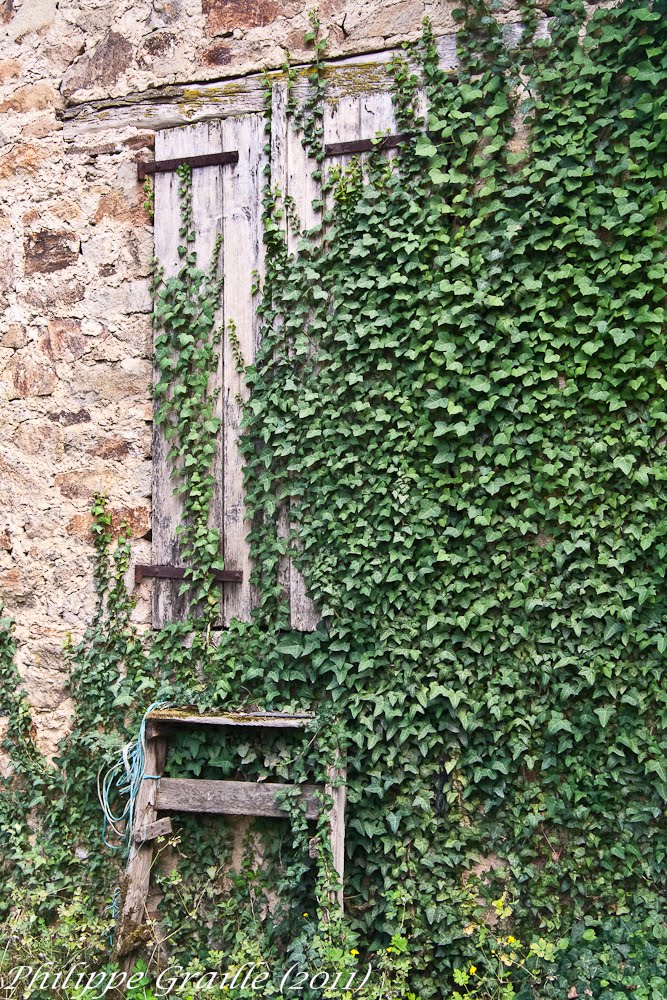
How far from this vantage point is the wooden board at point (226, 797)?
9.77ft

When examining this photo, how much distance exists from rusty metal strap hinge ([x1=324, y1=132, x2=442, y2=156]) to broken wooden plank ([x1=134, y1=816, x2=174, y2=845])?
3020 mm

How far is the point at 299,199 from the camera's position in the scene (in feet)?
10.6

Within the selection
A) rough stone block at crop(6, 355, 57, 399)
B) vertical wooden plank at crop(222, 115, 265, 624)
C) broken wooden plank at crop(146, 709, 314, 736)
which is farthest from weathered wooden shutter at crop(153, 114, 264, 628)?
rough stone block at crop(6, 355, 57, 399)

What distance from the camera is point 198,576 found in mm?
3283

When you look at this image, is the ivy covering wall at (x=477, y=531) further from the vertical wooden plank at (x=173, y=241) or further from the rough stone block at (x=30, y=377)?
the rough stone block at (x=30, y=377)

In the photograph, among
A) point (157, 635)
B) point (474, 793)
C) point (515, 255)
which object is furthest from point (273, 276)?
point (474, 793)

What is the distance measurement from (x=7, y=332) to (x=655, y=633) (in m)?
3.38

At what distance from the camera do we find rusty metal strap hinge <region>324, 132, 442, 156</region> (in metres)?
3.10

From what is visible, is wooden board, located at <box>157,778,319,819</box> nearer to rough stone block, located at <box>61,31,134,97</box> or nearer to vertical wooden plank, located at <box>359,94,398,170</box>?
vertical wooden plank, located at <box>359,94,398,170</box>

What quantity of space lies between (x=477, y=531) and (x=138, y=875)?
6.73 feet

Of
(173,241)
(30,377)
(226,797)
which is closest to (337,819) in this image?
(226,797)

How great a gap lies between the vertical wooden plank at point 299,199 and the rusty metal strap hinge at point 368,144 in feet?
0.36

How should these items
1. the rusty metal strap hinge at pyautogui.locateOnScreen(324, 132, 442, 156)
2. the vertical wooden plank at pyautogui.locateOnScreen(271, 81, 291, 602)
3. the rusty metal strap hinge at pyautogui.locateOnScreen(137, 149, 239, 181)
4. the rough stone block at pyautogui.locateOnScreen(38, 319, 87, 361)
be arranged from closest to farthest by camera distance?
the rusty metal strap hinge at pyautogui.locateOnScreen(324, 132, 442, 156) → the vertical wooden plank at pyautogui.locateOnScreen(271, 81, 291, 602) → the rusty metal strap hinge at pyautogui.locateOnScreen(137, 149, 239, 181) → the rough stone block at pyautogui.locateOnScreen(38, 319, 87, 361)

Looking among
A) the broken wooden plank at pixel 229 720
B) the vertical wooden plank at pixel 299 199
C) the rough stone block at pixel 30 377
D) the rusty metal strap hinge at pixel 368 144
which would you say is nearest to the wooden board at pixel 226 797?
the broken wooden plank at pixel 229 720
